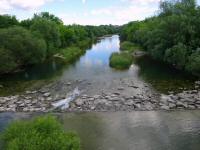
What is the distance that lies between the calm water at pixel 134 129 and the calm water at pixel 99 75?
8396 mm

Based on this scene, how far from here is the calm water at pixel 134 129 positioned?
18438 mm

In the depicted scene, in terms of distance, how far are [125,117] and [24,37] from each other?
27898 mm

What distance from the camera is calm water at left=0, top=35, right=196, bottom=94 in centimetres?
3397

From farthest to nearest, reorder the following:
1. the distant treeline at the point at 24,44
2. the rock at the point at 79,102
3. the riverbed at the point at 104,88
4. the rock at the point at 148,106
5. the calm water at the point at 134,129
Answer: the distant treeline at the point at 24,44, the rock at the point at 79,102, the riverbed at the point at 104,88, the rock at the point at 148,106, the calm water at the point at 134,129

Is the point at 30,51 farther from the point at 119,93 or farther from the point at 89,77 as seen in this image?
the point at 119,93

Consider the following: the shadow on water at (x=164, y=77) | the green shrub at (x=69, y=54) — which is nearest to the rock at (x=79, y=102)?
the shadow on water at (x=164, y=77)

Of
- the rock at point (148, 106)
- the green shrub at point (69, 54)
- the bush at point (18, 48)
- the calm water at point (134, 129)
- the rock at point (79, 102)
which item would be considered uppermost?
the bush at point (18, 48)

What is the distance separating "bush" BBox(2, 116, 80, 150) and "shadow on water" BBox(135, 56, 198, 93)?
1810 cm

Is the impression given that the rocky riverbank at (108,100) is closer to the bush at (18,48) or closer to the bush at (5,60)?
the bush at (5,60)

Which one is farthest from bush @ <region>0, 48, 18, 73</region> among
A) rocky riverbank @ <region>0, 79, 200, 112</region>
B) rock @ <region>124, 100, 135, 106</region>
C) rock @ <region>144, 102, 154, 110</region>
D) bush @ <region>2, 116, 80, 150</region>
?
bush @ <region>2, 116, 80, 150</region>

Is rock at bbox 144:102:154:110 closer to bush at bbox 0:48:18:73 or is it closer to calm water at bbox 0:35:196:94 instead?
calm water at bbox 0:35:196:94

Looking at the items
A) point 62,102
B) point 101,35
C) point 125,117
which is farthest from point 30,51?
point 101,35

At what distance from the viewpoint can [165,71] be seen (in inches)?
1636

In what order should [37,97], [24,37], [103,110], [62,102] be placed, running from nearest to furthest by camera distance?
[103,110], [62,102], [37,97], [24,37]
